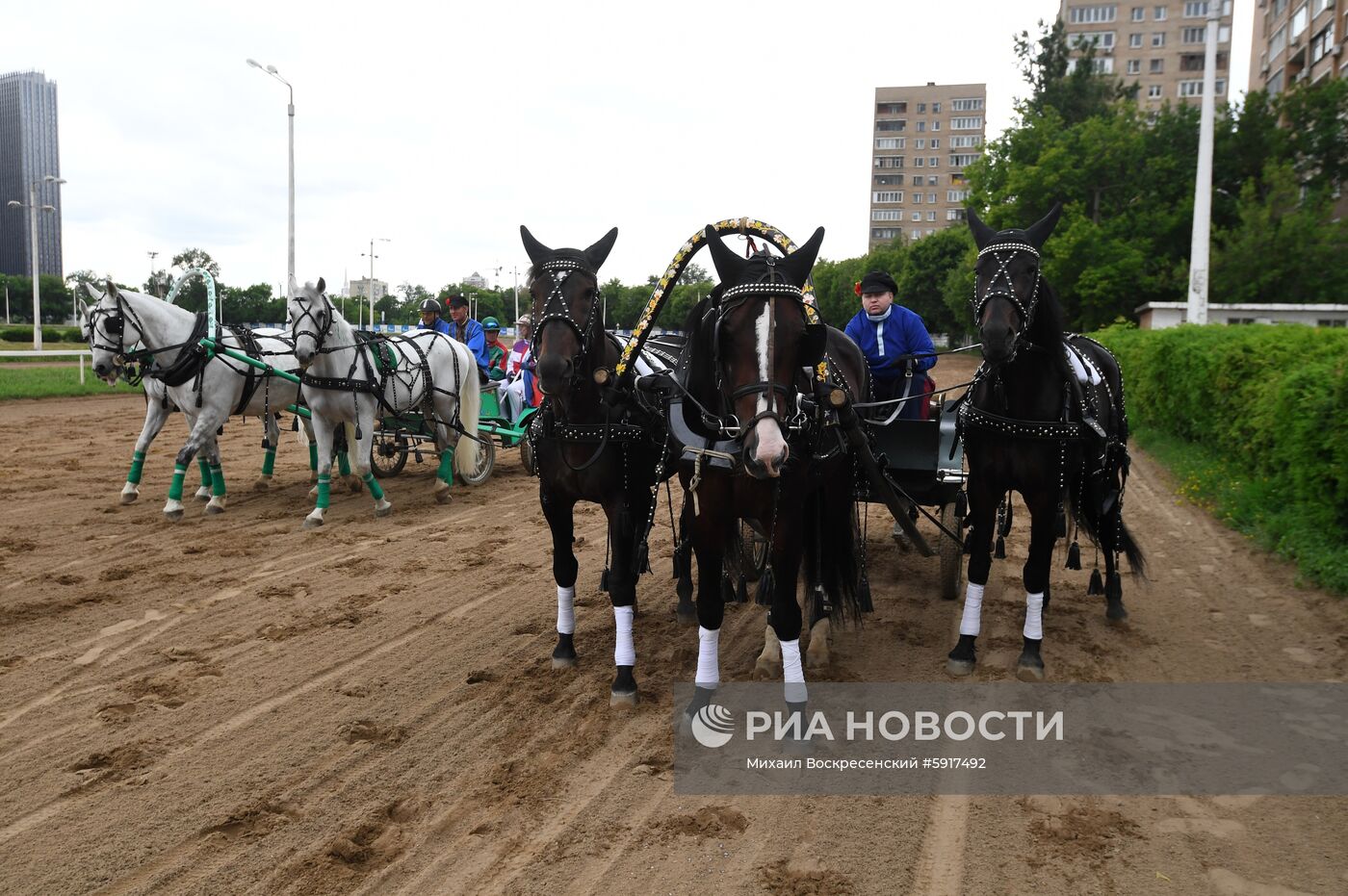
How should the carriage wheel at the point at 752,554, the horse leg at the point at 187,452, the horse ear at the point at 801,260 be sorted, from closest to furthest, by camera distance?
the horse ear at the point at 801,260, the carriage wheel at the point at 752,554, the horse leg at the point at 187,452

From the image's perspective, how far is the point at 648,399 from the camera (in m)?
4.86

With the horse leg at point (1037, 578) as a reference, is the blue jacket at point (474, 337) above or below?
above

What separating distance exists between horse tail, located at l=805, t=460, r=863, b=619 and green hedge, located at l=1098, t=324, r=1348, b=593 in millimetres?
3830

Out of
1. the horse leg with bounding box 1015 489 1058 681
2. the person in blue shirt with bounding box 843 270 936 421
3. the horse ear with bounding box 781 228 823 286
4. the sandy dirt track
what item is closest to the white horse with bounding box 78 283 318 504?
the sandy dirt track

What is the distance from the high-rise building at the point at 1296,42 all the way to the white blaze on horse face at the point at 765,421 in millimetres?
42128

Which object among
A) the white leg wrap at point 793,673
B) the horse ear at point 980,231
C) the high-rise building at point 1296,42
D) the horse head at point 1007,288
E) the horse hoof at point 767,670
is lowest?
the horse hoof at point 767,670

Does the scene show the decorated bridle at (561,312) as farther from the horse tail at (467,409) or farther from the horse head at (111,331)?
the horse head at (111,331)

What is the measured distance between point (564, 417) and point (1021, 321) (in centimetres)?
242

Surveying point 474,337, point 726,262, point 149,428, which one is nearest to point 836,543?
point 726,262

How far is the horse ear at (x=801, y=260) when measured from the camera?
394 cm

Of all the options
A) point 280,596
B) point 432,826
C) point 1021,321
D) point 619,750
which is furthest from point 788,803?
point 280,596

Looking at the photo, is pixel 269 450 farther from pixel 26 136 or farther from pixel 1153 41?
pixel 26 136

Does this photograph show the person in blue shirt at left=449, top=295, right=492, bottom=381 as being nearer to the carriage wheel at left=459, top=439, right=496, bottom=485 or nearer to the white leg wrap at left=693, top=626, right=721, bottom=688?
the carriage wheel at left=459, top=439, right=496, bottom=485

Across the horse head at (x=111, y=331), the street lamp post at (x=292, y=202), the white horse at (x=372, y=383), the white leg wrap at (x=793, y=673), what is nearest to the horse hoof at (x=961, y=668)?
the white leg wrap at (x=793, y=673)
